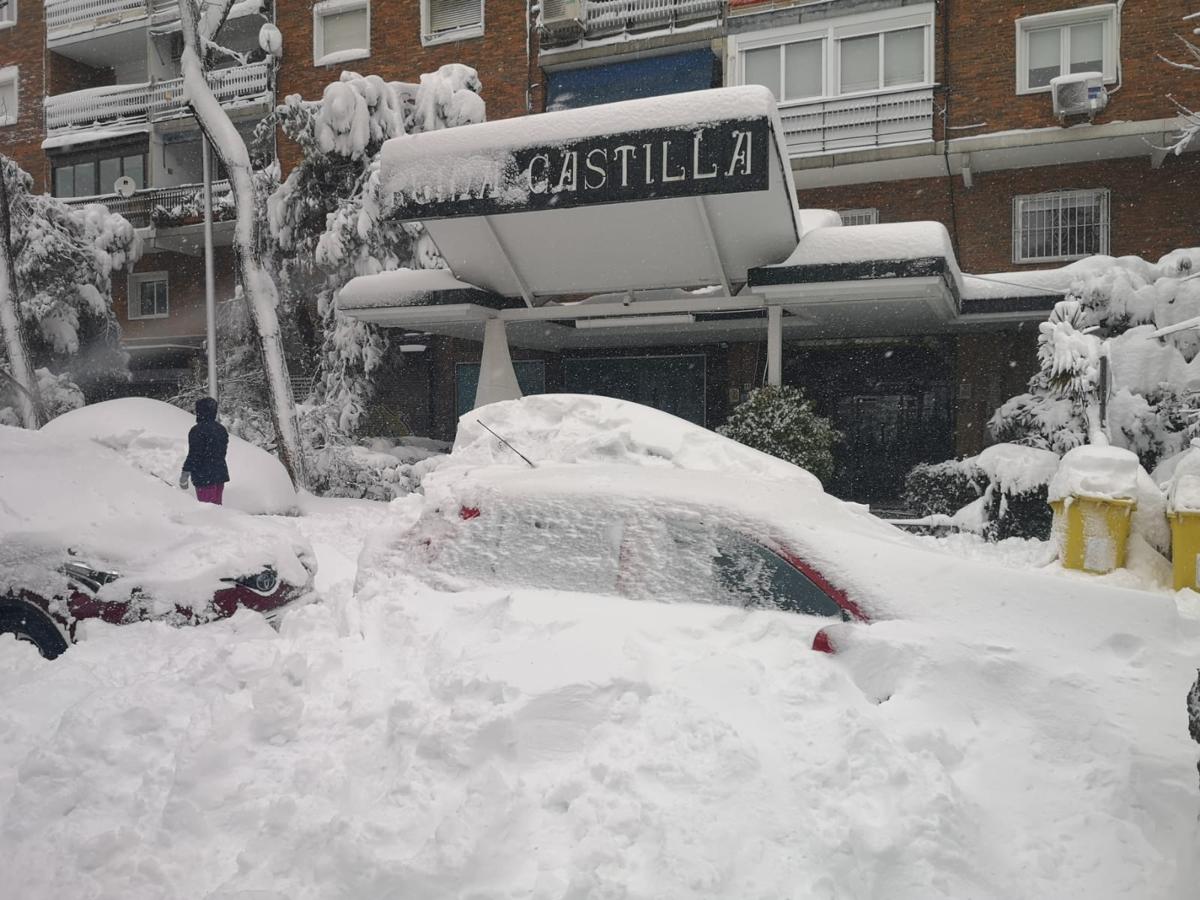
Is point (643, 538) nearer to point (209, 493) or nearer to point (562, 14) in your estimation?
point (209, 493)

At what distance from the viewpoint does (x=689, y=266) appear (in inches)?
489

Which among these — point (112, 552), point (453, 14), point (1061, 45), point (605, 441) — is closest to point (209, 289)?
point (453, 14)

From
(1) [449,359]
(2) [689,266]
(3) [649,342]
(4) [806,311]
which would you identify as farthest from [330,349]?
(4) [806,311]

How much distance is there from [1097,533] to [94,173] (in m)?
27.0

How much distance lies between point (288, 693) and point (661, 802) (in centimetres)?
163

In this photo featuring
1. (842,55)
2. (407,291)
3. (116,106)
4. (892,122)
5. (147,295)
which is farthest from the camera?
(116,106)

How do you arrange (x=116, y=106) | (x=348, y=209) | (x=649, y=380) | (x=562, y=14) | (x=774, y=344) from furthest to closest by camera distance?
(x=116, y=106) → (x=562, y=14) → (x=649, y=380) → (x=348, y=209) → (x=774, y=344)

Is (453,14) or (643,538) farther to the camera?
(453,14)

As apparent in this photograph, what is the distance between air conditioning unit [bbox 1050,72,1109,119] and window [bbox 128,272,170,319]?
21.7m

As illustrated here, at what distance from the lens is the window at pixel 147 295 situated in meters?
24.5

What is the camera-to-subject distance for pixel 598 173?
11.0 metres

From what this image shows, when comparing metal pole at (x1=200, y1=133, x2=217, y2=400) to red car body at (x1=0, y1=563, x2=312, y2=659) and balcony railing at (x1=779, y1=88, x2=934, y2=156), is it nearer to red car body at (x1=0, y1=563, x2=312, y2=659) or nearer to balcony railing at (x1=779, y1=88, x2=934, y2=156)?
balcony railing at (x1=779, y1=88, x2=934, y2=156)

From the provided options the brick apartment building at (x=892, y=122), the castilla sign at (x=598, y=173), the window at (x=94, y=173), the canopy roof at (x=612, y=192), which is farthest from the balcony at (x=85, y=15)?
the castilla sign at (x=598, y=173)

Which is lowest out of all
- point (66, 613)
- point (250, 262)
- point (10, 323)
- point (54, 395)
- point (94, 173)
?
point (66, 613)
